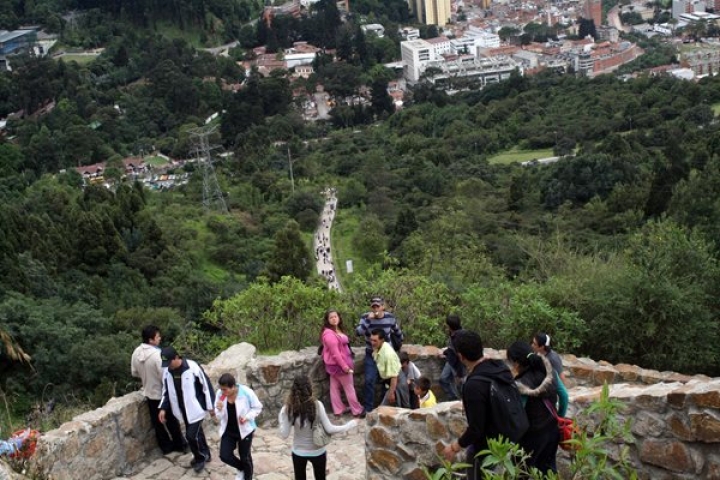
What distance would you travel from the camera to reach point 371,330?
6.32m

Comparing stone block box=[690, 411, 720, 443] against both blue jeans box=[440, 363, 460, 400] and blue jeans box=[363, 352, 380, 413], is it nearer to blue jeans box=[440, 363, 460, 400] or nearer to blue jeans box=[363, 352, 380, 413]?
blue jeans box=[440, 363, 460, 400]

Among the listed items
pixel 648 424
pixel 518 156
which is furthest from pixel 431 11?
pixel 648 424

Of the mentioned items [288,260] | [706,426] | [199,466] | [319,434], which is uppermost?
[706,426]

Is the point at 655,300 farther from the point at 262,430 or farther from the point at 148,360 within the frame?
the point at 148,360

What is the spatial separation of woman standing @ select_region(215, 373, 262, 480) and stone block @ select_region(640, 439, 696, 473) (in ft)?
7.29

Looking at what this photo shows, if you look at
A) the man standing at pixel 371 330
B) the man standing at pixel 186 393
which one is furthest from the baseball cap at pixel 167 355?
the man standing at pixel 371 330

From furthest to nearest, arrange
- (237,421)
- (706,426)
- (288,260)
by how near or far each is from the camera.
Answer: (288,260) → (237,421) → (706,426)

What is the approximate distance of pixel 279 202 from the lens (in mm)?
35812

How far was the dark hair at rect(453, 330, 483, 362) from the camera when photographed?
3.71m

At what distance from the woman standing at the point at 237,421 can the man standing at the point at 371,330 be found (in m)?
1.32

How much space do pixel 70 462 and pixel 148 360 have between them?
0.78 metres

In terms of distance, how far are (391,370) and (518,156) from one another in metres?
39.9

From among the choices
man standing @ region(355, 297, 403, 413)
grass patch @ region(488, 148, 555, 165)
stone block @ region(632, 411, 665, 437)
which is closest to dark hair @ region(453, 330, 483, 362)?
stone block @ region(632, 411, 665, 437)

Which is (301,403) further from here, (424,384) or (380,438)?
(424,384)
